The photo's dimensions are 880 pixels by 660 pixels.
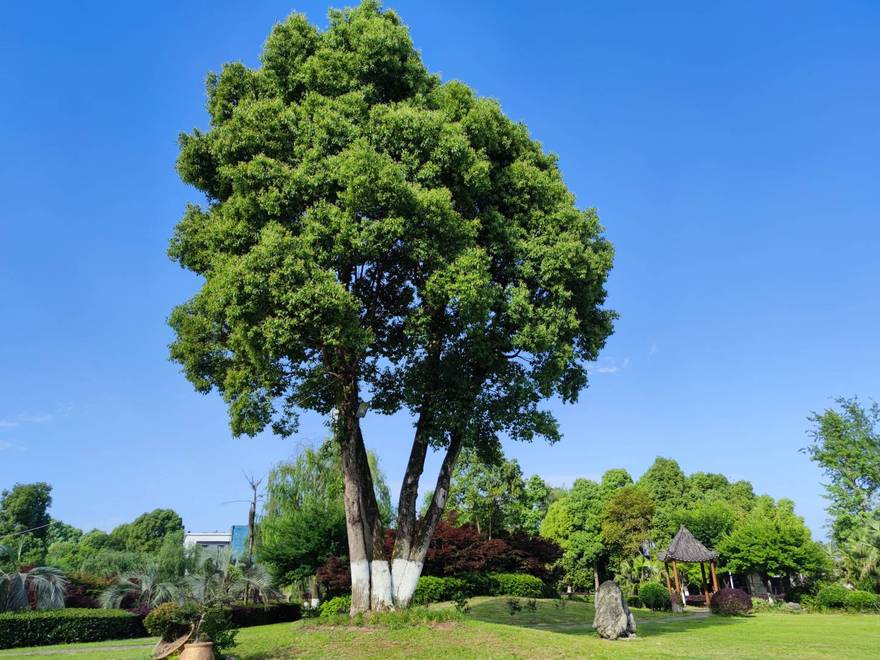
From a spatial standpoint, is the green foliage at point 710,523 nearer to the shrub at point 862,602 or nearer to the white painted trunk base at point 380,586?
the shrub at point 862,602

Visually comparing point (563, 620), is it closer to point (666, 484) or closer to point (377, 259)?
point (377, 259)

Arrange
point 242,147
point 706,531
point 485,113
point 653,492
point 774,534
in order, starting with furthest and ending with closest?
point 653,492 < point 706,531 < point 774,534 < point 485,113 < point 242,147

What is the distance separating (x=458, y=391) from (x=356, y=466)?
9.98 ft

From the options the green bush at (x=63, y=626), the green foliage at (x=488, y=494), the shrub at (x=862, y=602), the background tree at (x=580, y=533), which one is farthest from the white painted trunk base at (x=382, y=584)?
the background tree at (x=580, y=533)

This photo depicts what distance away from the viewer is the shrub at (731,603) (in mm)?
22953

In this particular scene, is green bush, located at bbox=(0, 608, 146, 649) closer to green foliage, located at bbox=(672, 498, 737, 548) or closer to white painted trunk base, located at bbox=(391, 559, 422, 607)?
white painted trunk base, located at bbox=(391, 559, 422, 607)

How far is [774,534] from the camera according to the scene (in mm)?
33062

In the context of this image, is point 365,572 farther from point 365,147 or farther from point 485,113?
point 485,113

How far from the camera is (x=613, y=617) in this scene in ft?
45.5

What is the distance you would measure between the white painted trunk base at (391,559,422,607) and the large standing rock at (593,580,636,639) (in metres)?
4.66

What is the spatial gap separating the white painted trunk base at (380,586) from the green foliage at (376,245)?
3.17m

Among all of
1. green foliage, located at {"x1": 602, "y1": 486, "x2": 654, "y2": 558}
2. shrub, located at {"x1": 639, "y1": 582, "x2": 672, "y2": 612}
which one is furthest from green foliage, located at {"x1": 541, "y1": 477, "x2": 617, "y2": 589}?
shrub, located at {"x1": 639, "y1": 582, "x2": 672, "y2": 612}

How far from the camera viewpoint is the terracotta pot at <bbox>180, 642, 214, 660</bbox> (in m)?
8.96

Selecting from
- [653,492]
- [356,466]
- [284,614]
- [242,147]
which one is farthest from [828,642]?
[653,492]
